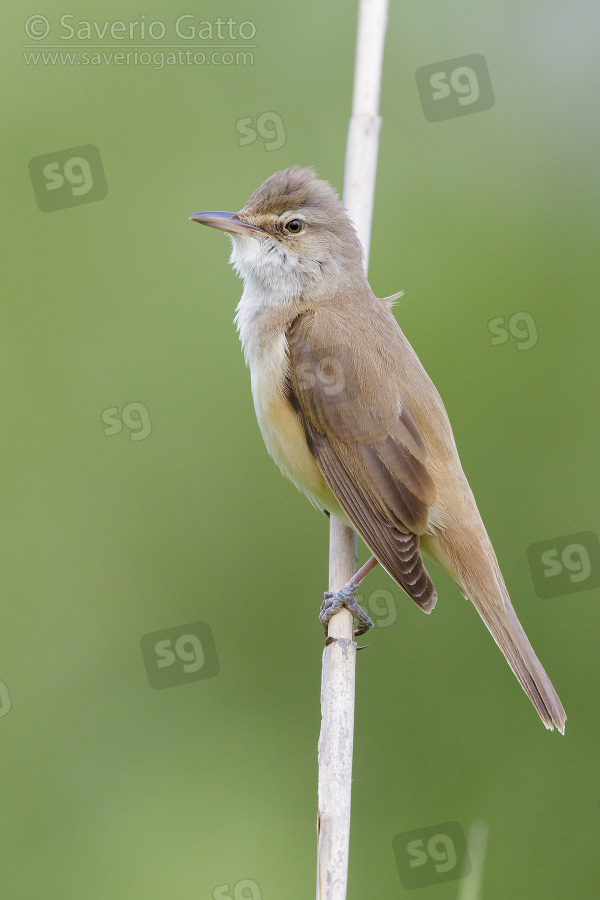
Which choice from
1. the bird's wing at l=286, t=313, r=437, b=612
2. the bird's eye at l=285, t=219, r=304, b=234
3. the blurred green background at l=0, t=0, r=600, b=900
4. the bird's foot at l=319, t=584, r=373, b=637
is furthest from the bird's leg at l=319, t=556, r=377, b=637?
the bird's eye at l=285, t=219, r=304, b=234

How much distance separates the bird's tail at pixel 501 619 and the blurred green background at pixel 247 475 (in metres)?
1.03

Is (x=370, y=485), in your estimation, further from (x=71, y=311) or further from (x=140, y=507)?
(x=71, y=311)

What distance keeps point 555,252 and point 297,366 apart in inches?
98.4

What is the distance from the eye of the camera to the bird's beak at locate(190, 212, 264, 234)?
13.6 feet

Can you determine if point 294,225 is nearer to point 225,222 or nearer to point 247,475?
point 225,222

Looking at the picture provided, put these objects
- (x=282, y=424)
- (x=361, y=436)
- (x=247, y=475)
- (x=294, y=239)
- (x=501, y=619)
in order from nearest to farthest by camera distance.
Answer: (x=501, y=619) → (x=361, y=436) → (x=282, y=424) → (x=294, y=239) → (x=247, y=475)

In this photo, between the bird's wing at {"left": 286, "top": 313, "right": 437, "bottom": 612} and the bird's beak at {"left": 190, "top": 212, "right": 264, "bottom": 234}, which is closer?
the bird's wing at {"left": 286, "top": 313, "right": 437, "bottom": 612}

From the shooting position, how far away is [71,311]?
18.5 feet

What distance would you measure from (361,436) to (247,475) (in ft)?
5.59

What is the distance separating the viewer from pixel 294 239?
4.31 meters

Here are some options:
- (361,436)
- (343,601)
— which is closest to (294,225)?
(361,436)

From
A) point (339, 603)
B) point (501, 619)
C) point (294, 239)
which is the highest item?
point (294, 239)

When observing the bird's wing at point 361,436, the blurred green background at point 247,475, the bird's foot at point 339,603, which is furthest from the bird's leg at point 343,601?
the blurred green background at point 247,475

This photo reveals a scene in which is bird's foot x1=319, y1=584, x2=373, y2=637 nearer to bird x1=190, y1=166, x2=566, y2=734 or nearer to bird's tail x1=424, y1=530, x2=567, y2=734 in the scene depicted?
bird x1=190, y1=166, x2=566, y2=734
